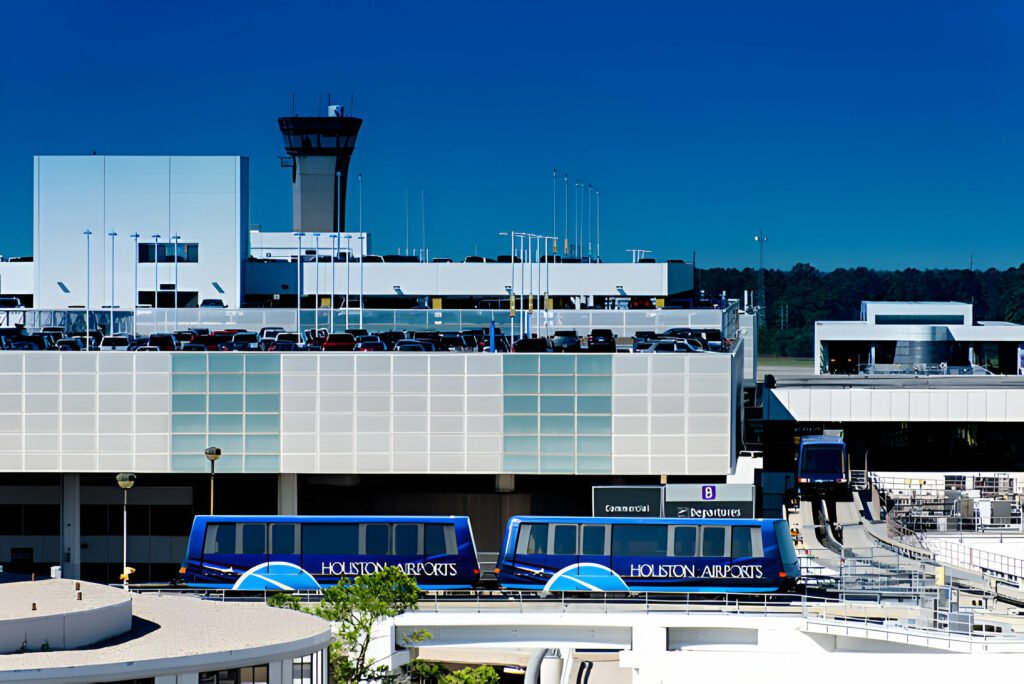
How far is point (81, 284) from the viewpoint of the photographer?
121 meters

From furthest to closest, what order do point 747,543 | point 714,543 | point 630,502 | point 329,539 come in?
1. point 630,502
2. point 329,539
3. point 714,543
4. point 747,543

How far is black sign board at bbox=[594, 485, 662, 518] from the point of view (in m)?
49.3

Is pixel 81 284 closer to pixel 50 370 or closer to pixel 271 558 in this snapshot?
pixel 50 370

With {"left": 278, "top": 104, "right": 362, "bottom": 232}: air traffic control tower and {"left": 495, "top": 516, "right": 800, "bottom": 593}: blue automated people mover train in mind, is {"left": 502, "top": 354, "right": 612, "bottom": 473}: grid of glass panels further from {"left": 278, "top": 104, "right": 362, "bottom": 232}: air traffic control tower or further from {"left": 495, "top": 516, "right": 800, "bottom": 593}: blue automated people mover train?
{"left": 278, "top": 104, "right": 362, "bottom": 232}: air traffic control tower

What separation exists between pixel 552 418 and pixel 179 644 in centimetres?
3614

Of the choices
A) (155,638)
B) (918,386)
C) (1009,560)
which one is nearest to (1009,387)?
Result: (918,386)

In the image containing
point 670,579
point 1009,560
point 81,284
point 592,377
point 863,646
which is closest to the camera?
point 863,646

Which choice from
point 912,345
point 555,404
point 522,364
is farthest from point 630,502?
point 912,345

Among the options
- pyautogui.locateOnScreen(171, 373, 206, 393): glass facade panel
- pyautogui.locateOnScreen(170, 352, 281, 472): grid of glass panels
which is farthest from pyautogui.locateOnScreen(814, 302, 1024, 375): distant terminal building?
pyautogui.locateOnScreen(171, 373, 206, 393): glass facade panel

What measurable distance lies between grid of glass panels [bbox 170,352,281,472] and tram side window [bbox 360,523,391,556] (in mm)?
14188

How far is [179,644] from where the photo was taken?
25.6 metres

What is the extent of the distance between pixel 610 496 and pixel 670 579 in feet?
13.3

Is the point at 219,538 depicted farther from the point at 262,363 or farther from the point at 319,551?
the point at 262,363

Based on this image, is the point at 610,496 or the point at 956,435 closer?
the point at 610,496
